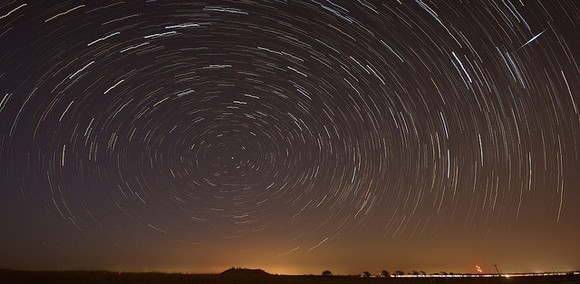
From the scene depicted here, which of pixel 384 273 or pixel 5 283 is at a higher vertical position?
pixel 384 273

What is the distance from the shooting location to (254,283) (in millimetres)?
29422

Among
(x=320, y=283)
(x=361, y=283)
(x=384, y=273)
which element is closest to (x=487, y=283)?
(x=361, y=283)

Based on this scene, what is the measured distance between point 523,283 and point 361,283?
50.1ft

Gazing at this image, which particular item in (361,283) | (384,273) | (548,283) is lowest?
(548,283)

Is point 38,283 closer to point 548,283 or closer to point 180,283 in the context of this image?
point 180,283

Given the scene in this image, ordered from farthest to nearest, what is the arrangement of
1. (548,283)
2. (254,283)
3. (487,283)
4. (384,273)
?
(384,273)
(487,283)
(548,283)
(254,283)

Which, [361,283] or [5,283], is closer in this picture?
[5,283]

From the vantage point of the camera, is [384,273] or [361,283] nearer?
[361,283]

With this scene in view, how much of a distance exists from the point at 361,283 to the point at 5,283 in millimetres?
26429

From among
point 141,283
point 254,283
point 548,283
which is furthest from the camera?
point 548,283

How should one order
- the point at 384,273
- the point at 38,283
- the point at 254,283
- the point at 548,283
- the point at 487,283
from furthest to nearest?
the point at 384,273 → the point at 487,283 → the point at 548,283 → the point at 254,283 → the point at 38,283

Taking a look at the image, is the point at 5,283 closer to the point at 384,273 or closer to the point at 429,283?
the point at 429,283

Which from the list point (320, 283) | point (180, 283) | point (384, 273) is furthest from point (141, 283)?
point (384, 273)

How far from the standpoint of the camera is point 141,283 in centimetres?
2764
